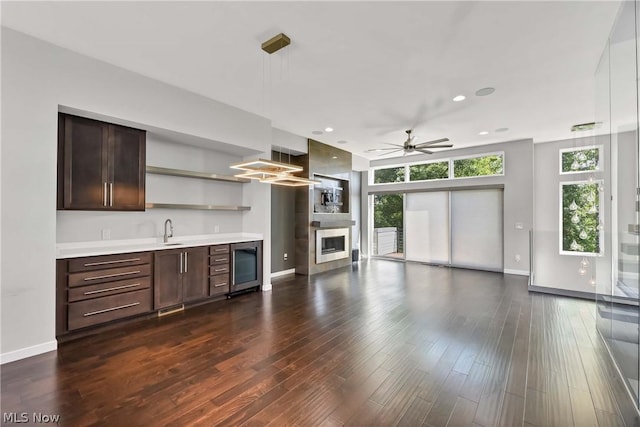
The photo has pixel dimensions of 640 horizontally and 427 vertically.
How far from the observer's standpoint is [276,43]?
2.81 meters

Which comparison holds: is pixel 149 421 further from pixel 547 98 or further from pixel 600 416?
pixel 547 98

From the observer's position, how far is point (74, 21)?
2578 millimetres

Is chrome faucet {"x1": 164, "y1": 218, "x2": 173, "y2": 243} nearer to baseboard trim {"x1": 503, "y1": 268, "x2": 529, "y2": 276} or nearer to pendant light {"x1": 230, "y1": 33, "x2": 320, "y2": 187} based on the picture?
pendant light {"x1": 230, "y1": 33, "x2": 320, "y2": 187}

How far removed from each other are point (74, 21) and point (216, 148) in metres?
2.41

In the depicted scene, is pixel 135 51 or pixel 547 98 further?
pixel 547 98

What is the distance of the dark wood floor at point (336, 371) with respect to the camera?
6.45ft

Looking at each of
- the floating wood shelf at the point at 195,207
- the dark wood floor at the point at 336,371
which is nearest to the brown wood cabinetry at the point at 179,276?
the dark wood floor at the point at 336,371

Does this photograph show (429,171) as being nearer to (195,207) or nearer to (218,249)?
(218,249)

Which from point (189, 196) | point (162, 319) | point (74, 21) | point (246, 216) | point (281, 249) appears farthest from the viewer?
point (281, 249)

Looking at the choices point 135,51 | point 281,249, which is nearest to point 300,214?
point 281,249

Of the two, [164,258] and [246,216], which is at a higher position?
[246,216]

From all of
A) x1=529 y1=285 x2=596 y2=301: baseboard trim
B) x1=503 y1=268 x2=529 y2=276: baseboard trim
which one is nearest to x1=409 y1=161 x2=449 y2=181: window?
x1=503 y1=268 x2=529 y2=276: baseboard trim

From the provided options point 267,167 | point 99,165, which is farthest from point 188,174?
point 267,167

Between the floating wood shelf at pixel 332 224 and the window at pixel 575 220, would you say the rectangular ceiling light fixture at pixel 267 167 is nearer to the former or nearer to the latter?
the floating wood shelf at pixel 332 224
